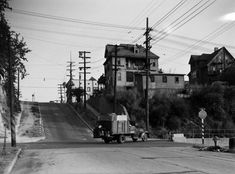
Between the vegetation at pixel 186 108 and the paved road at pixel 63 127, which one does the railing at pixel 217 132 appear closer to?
the vegetation at pixel 186 108

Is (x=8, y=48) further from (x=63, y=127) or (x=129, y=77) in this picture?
(x=129, y=77)

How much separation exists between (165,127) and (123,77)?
84.7 ft

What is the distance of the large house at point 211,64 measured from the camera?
95344 mm

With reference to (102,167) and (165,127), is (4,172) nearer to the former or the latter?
(102,167)

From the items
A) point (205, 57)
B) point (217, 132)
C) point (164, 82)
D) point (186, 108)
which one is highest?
point (205, 57)

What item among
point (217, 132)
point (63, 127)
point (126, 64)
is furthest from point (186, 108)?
point (126, 64)

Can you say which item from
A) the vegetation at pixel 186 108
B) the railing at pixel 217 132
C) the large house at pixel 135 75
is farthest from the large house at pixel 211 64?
the railing at pixel 217 132

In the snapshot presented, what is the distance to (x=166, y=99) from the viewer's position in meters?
66.5

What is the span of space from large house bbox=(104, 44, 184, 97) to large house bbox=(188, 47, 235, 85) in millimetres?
13727

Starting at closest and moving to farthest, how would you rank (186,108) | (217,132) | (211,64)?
1. (217,132)
2. (186,108)
3. (211,64)

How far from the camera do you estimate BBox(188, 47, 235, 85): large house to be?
9534cm

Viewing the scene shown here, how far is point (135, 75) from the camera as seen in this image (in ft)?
265

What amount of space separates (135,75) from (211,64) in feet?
81.3

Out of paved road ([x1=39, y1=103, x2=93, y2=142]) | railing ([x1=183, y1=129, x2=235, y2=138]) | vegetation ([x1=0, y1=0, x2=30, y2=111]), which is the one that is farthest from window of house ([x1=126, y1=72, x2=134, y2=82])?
vegetation ([x1=0, y1=0, x2=30, y2=111])
